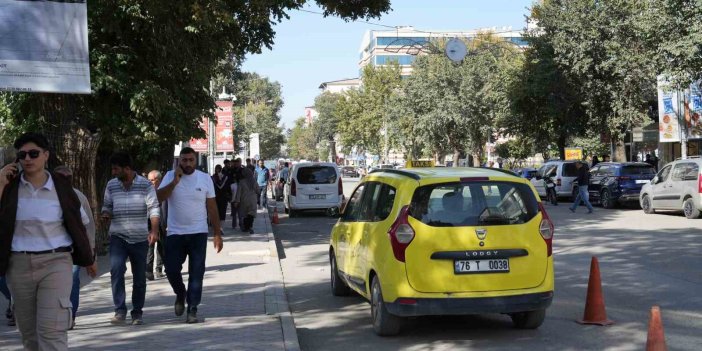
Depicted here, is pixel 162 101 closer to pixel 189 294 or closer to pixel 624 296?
pixel 189 294

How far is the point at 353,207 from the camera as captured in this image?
30.3 feet

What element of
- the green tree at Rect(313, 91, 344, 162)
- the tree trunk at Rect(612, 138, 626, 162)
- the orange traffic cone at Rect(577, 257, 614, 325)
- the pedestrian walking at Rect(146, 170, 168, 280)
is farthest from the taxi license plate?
the green tree at Rect(313, 91, 344, 162)

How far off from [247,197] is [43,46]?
960 cm

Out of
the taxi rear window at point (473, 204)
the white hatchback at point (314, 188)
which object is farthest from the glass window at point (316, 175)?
the taxi rear window at point (473, 204)

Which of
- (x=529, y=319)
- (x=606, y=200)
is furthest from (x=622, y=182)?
(x=529, y=319)

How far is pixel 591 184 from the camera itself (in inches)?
1104

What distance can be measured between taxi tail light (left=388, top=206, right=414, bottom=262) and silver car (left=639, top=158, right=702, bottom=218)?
15732 millimetres

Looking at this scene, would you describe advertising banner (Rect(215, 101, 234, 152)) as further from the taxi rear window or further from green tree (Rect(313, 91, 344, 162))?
green tree (Rect(313, 91, 344, 162))

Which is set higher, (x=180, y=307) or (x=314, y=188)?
(x=314, y=188)

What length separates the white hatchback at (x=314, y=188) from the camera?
83.1 feet

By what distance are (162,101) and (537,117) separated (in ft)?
96.8

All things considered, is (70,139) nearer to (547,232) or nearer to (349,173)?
(547,232)

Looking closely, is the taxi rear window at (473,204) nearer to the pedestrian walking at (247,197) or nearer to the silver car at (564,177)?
the pedestrian walking at (247,197)

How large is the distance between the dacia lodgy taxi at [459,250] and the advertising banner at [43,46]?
4942 millimetres
